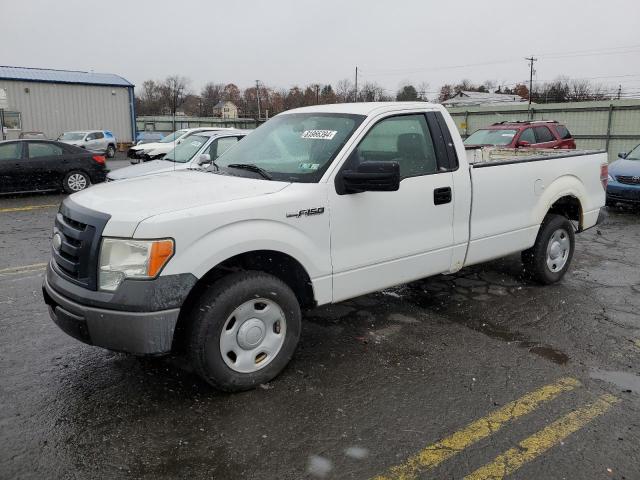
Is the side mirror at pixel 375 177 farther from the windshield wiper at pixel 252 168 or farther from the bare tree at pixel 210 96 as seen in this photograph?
the bare tree at pixel 210 96

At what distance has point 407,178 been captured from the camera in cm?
435

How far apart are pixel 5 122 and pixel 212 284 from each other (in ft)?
110

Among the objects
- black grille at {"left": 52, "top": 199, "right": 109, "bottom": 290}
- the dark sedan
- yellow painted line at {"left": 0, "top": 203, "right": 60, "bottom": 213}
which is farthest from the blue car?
the dark sedan

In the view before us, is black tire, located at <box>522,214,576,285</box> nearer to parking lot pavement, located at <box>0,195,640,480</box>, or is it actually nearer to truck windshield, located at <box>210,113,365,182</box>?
parking lot pavement, located at <box>0,195,640,480</box>

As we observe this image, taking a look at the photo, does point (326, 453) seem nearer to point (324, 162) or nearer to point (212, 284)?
point (212, 284)

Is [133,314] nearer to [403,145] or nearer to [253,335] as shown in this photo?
[253,335]

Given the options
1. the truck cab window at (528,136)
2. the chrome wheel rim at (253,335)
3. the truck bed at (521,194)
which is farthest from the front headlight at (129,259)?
the truck cab window at (528,136)

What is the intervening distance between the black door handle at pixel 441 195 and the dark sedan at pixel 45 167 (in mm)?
11045

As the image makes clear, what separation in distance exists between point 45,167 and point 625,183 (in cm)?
1302

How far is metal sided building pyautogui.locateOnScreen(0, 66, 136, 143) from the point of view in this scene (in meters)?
31.7

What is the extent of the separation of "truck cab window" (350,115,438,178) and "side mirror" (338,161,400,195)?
1.02 ft

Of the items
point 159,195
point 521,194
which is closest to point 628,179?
point 521,194

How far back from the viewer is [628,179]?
10977 millimetres

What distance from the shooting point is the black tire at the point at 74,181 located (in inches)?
528
